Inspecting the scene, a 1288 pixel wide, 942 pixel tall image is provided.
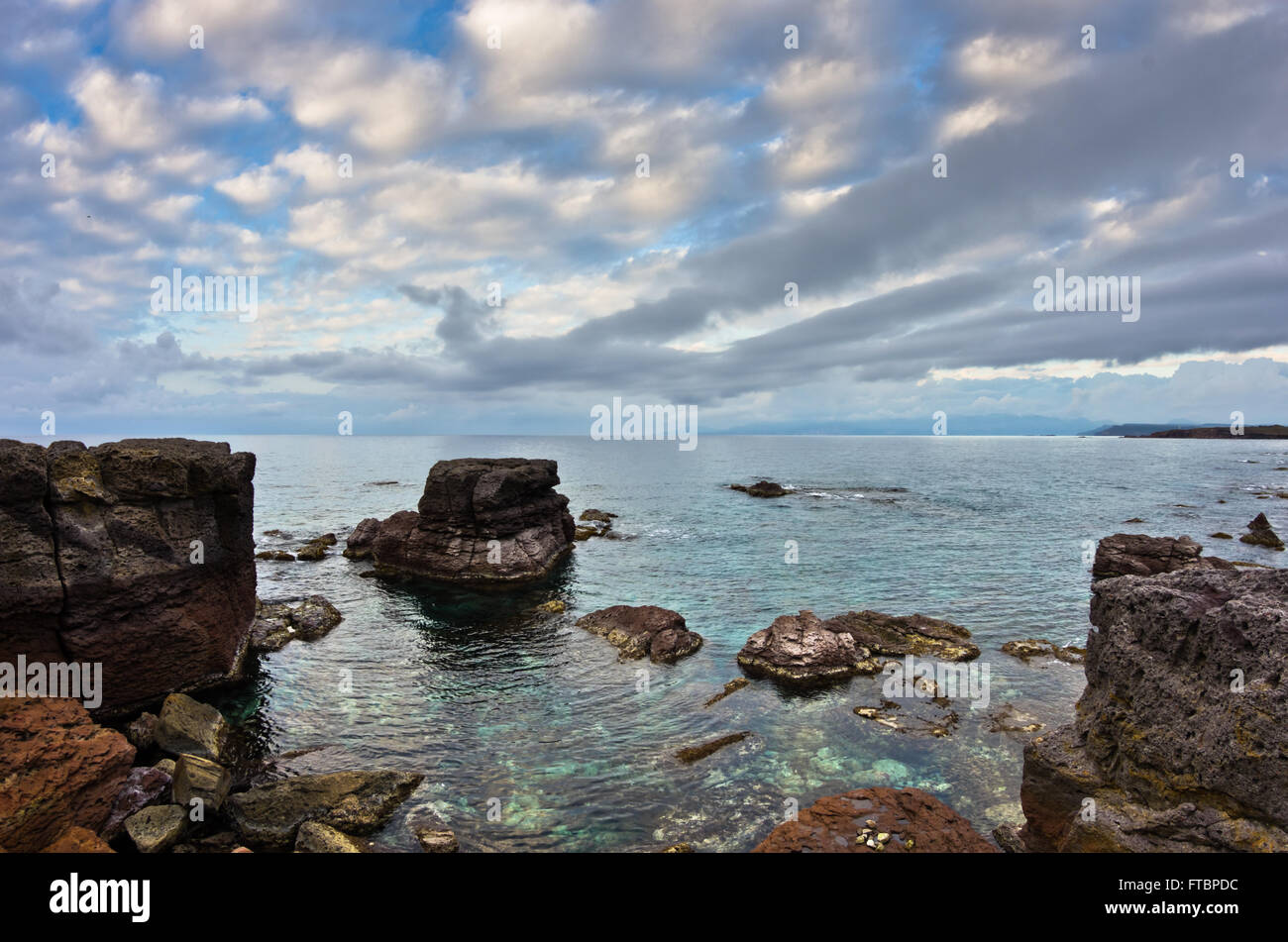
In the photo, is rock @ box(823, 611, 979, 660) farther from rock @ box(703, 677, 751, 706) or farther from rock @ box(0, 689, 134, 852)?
rock @ box(0, 689, 134, 852)

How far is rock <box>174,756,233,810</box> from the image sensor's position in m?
15.4

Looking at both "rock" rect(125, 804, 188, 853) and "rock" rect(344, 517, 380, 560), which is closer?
"rock" rect(125, 804, 188, 853)

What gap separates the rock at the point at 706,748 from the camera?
1894 cm

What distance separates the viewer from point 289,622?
31.8 m

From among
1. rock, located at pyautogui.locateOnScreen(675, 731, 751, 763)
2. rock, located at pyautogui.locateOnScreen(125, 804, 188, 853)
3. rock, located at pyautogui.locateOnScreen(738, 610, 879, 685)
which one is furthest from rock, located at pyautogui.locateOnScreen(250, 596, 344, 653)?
rock, located at pyautogui.locateOnScreen(738, 610, 879, 685)

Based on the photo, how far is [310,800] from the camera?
15.9m

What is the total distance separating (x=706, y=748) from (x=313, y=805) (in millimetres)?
11558

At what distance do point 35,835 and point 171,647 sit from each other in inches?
429

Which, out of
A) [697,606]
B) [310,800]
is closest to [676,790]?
[310,800]

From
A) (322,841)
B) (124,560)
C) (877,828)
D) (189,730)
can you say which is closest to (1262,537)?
(877,828)

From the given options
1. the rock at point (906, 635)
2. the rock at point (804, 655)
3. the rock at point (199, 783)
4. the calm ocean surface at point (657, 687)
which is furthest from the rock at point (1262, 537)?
the rock at point (199, 783)

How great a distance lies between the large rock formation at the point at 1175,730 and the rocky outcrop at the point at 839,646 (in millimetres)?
12117

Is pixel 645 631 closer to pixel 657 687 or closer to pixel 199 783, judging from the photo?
pixel 657 687

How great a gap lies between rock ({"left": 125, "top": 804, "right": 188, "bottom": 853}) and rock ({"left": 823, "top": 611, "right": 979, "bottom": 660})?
939 inches
